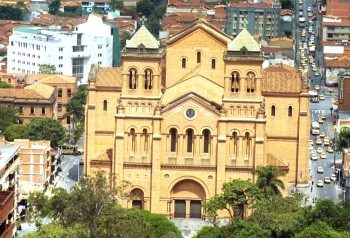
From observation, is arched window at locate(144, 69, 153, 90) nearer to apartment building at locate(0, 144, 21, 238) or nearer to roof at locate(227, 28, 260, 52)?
roof at locate(227, 28, 260, 52)

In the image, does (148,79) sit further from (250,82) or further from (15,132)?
(15,132)

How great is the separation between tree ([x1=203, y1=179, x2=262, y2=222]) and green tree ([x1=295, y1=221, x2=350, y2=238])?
16.0m

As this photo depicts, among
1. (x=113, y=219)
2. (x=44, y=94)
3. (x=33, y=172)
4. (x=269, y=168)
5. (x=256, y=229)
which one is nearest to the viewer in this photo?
(x=113, y=219)

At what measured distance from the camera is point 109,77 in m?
150

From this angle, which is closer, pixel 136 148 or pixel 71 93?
pixel 136 148

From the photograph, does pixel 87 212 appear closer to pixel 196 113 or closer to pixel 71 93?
pixel 196 113

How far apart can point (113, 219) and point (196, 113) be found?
33338 mm

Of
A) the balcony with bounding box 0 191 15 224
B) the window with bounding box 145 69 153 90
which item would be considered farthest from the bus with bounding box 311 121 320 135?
the balcony with bounding box 0 191 15 224

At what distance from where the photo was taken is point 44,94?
180500 millimetres

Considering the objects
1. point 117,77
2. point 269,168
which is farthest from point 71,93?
point 269,168

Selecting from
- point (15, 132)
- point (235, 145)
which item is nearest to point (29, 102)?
point (15, 132)

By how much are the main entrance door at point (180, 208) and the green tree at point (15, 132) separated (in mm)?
27984

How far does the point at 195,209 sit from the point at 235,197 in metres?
12.0

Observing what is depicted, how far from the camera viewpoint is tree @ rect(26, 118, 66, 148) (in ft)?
538
